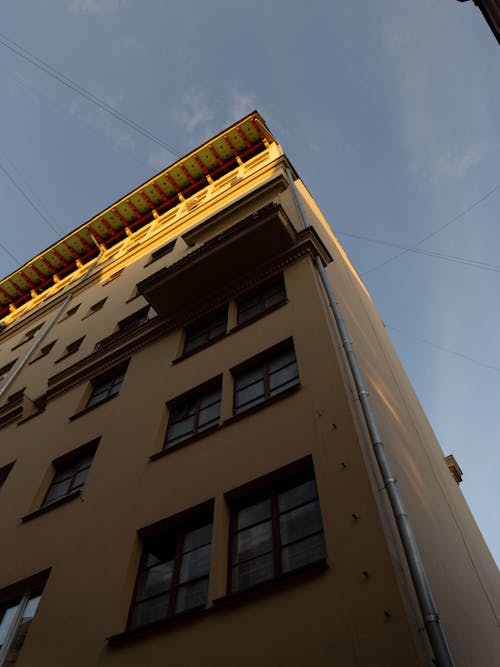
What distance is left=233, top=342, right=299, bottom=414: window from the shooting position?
36.5 ft

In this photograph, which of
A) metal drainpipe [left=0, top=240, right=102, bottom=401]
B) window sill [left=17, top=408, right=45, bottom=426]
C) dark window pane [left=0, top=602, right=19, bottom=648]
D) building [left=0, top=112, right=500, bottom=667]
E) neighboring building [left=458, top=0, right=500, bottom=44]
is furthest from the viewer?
metal drainpipe [left=0, top=240, right=102, bottom=401]

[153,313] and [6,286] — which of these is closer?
[153,313]

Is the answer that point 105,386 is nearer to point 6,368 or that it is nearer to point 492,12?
point 6,368

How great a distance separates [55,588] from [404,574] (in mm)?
6655

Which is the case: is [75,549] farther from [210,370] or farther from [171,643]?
[210,370]

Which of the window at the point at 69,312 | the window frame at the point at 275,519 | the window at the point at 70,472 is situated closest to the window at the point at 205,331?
the window at the point at 70,472

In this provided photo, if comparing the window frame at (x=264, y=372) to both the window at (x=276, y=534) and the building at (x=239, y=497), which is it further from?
the window at (x=276, y=534)

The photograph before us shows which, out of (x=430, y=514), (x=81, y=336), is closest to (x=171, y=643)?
(x=430, y=514)

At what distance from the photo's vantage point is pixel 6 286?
129 feet

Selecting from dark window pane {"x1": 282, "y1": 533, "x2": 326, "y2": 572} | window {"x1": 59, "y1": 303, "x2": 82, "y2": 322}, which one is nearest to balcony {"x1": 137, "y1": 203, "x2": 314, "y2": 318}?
dark window pane {"x1": 282, "y1": 533, "x2": 326, "y2": 572}

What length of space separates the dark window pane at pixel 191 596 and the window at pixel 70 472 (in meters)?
5.14

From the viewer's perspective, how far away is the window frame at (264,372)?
→ 10938 mm

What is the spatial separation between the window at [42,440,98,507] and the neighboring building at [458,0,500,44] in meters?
14.2

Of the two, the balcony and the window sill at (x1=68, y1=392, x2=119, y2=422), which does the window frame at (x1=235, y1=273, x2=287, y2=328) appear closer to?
the balcony
